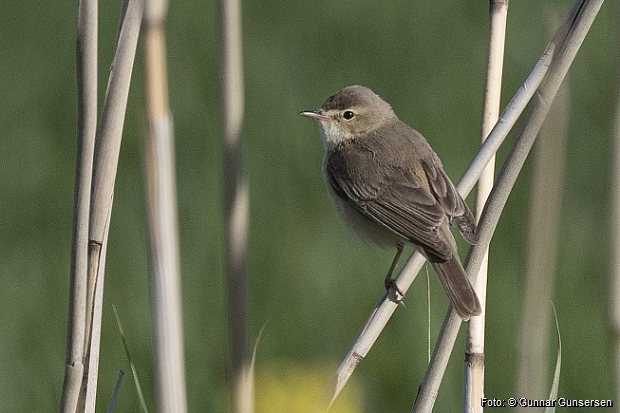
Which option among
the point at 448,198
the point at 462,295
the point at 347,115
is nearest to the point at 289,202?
the point at 347,115

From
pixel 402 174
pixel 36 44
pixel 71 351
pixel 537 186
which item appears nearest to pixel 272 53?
pixel 36 44

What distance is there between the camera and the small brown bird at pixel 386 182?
4.01 m

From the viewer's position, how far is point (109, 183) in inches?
112

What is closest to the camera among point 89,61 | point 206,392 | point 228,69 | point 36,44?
point 89,61

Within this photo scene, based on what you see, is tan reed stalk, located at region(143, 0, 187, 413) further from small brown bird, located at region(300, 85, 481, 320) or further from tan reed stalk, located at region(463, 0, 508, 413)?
small brown bird, located at region(300, 85, 481, 320)

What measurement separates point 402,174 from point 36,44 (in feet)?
14.7

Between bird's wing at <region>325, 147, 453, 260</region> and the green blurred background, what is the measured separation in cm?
50

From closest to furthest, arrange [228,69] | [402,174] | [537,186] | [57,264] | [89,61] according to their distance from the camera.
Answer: [89,61] → [228,69] → [537,186] → [402,174] → [57,264]

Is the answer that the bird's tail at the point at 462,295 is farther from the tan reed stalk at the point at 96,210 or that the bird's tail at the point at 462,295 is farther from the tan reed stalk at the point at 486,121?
the tan reed stalk at the point at 96,210

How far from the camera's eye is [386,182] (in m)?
4.42

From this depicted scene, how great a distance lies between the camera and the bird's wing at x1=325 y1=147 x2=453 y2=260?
4.12 meters

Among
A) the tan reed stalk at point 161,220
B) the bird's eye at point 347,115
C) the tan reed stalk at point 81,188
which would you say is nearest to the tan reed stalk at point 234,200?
the tan reed stalk at point 161,220

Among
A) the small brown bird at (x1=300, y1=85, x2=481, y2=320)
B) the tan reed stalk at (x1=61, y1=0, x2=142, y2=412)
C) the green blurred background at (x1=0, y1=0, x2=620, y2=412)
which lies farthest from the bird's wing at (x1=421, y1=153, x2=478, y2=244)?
the tan reed stalk at (x1=61, y1=0, x2=142, y2=412)

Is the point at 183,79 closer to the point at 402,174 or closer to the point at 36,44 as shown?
the point at 36,44
